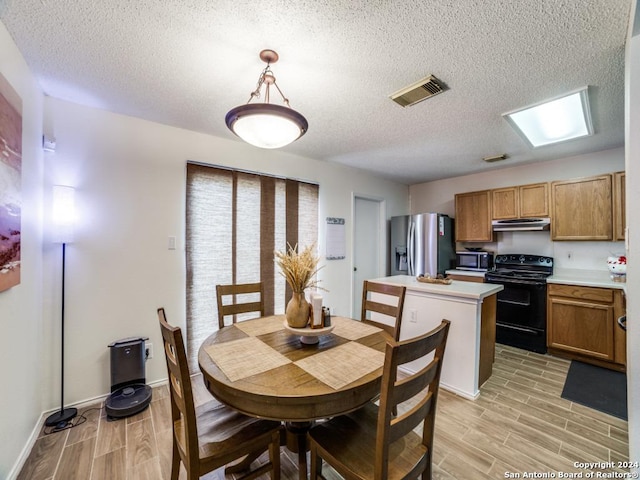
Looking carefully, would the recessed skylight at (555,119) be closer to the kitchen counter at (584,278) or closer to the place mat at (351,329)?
the kitchen counter at (584,278)

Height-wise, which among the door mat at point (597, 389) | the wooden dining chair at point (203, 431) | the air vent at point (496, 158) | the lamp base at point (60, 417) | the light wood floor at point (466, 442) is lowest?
the light wood floor at point (466, 442)

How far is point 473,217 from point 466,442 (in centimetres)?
327

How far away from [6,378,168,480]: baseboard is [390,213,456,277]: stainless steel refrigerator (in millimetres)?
3644

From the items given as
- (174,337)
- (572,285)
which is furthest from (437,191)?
(174,337)

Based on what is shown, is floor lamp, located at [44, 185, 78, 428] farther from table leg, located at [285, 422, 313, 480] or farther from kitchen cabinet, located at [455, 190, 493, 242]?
kitchen cabinet, located at [455, 190, 493, 242]

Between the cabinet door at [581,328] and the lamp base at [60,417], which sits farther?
the cabinet door at [581,328]

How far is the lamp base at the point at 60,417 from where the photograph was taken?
1.97m

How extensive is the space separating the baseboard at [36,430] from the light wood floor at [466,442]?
0.04 m

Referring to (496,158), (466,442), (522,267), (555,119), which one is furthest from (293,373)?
(522,267)

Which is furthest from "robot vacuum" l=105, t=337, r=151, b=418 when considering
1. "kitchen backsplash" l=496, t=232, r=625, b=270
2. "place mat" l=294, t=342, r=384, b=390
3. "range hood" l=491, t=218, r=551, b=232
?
"kitchen backsplash" l=496, t=232, r=625, b=270

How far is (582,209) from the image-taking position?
326 cm

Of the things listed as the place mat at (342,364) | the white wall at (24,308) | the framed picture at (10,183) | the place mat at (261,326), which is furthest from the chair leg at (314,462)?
the framed picture at (10,183)

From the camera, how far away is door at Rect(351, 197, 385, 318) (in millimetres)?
4375

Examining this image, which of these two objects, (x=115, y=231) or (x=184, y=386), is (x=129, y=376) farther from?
(x=184, y=386)
